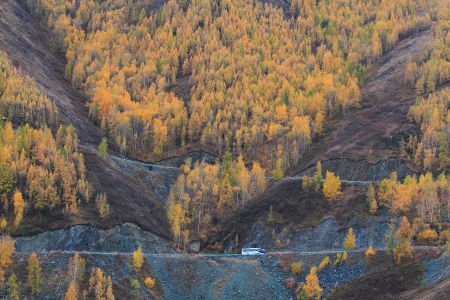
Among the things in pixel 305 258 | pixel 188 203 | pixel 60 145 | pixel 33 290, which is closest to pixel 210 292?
pixel 305 258

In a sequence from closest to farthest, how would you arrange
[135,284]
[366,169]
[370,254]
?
[135,284], [370,254], [366,169]

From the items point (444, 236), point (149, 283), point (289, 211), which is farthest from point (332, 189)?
point (149, 283)

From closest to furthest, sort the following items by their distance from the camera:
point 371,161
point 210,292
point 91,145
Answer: point 210,292
point 371,161
point 91,145

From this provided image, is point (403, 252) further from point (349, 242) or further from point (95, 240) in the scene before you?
point (95, 240)

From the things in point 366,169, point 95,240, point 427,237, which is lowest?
point 427,237

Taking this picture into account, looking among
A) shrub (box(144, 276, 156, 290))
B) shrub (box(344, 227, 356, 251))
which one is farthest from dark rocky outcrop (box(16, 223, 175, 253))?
shrub (box(344, 227, 356, 251))

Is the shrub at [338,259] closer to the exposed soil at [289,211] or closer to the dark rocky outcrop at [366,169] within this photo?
the exposed soil at [289,211]

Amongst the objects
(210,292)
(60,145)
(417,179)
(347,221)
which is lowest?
(210,292)

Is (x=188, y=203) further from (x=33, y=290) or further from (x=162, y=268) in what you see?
(x=33, y=290)

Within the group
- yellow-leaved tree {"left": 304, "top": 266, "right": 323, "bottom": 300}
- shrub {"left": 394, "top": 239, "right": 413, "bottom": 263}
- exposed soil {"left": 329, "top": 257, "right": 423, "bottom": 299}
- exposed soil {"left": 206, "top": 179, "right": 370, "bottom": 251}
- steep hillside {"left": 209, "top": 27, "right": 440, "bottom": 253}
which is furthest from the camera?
steep hillside {"left": 209, "top": 27, "right": 440, "bottom": 253}

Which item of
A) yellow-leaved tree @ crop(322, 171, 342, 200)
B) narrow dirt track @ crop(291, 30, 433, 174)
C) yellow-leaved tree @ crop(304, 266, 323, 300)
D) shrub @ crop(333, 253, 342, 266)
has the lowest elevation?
yellow-leaved tree @ crop(304, 266, 323, 300)

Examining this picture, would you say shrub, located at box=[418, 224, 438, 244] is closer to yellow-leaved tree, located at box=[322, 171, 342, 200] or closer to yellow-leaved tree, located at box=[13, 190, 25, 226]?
yellow-leaved tree, located at box=[322, 171, 342, 200]
